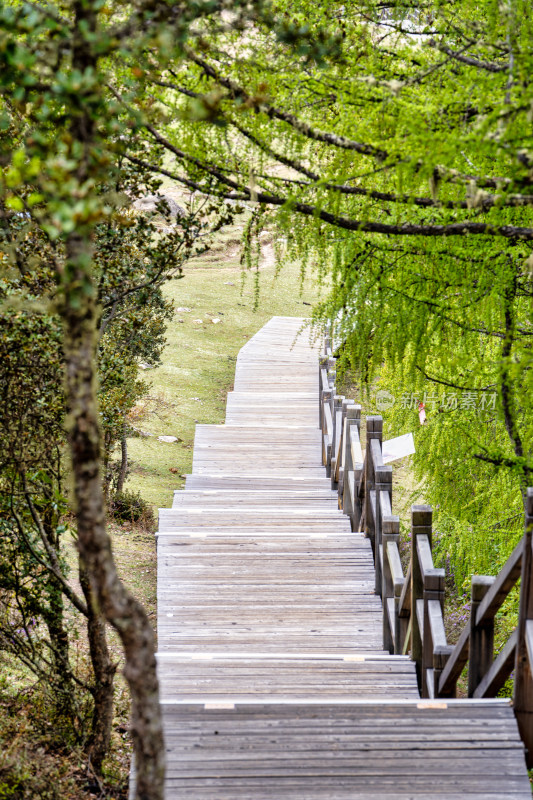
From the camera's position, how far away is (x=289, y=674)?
13.2ft

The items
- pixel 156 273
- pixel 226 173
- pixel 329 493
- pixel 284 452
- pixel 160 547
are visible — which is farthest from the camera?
pixel 284 452

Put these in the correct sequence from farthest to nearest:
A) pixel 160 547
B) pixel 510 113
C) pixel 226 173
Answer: pixel 160 547
pixel 226 173
pixel 510 113

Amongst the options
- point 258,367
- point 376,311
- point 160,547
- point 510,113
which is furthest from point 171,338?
point 510,113

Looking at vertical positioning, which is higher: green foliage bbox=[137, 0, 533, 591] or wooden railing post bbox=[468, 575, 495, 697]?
green foliage bbox=[137, 0, 533, 591]

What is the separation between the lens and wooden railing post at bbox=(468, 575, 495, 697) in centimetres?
334

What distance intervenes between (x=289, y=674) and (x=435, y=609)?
85cm

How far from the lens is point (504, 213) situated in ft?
12.8

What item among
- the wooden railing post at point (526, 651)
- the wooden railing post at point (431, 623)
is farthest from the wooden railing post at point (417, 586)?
the wooden railing post at point (526, 651)

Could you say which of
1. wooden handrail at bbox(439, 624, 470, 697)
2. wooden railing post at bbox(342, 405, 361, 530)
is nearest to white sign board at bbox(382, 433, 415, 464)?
wooden railing post at bbox(342, 405, 361, 530)

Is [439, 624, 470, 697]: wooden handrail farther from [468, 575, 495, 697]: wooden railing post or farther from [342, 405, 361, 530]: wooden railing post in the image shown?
[342, 405, 361, 530]: wooden railing post

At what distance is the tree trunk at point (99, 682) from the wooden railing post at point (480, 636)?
5.88 ft

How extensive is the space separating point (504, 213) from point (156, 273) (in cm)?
250

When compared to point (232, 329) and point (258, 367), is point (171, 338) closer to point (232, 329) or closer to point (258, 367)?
point (232, 329)

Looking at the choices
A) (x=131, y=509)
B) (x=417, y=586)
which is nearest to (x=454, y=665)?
(x=417, y=586)
